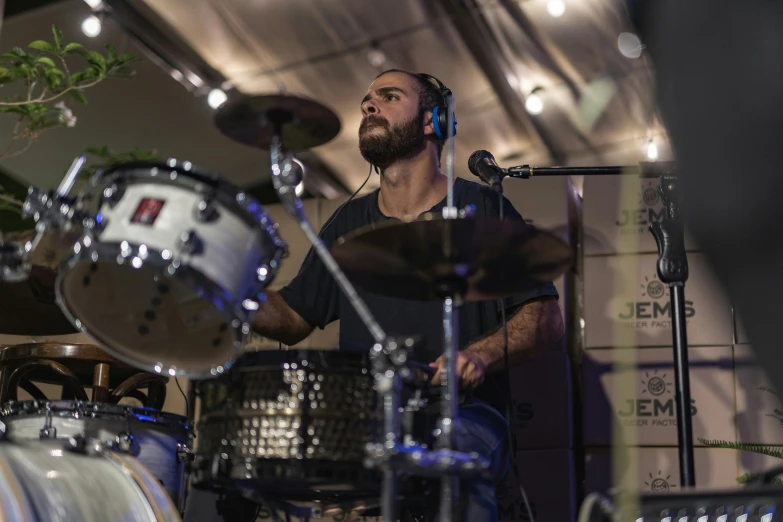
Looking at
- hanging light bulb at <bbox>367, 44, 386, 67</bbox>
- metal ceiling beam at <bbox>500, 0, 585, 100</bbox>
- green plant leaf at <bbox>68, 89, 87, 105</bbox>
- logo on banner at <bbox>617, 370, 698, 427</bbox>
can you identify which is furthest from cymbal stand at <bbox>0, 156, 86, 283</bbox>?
hanging light bulb at <bbox>367, 44, 386, 67</bbox>

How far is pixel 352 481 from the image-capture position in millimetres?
1455

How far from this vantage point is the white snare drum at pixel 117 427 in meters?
1.88

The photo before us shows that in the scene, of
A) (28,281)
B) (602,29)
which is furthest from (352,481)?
(602,29)

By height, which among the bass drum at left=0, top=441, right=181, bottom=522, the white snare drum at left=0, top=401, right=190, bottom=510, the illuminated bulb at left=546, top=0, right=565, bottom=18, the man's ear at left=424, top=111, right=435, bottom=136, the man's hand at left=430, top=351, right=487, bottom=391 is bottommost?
the bass drum at left=0, top=441, right=181, bottom=522

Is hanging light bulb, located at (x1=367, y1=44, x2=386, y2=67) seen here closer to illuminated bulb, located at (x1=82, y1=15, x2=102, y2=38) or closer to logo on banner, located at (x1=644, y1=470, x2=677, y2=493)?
illuminated bulb, located at (x1=82, y1=15, x2=102, y2=38)

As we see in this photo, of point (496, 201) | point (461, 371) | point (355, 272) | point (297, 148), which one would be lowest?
point (461, 371)

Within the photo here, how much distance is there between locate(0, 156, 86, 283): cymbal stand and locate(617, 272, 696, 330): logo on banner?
5.74ft

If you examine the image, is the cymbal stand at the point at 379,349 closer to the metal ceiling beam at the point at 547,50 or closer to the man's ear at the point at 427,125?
the man's ear at the point at 427,125

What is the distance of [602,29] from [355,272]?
3314mm

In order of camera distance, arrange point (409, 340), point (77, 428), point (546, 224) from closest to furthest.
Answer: point (409, 340) → point (77, 428) → point (546, 224)

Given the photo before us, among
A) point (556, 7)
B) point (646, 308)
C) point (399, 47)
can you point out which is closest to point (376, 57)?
point (399, 47)

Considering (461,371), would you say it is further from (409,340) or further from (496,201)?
(496,201)

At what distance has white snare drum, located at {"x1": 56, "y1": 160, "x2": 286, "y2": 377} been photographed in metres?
1.36

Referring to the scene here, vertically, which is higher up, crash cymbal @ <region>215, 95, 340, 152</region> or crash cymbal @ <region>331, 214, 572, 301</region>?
crash cymbal @ <region>215, 95, 340, 152</region>
